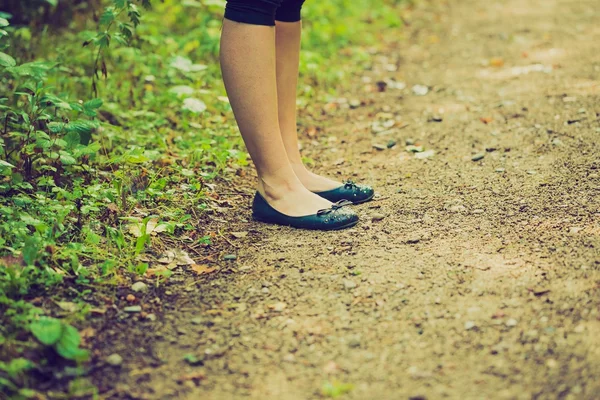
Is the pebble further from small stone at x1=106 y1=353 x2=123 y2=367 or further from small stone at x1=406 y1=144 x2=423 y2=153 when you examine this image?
small stone at x1=106 y1=353 x2=123 y2=367

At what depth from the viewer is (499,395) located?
141 cm

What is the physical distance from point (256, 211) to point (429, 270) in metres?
0.70

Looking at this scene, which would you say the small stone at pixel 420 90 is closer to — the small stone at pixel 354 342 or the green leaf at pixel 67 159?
the green leaf at pixel 67 159

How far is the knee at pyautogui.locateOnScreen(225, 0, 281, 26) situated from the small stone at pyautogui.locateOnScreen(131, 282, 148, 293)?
0.87 meters

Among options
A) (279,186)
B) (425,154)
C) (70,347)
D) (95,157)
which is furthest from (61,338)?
(425,154)

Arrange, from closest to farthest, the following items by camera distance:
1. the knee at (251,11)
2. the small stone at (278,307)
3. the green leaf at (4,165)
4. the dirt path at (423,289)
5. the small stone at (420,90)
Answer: the dirt path at (423,289) < the small stone at (278,307) < the knee at (251,11) < the green leaf at (4,165) < the small stone at (420,90)

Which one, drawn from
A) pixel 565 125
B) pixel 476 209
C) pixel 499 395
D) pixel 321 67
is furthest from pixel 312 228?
pixel 321 67

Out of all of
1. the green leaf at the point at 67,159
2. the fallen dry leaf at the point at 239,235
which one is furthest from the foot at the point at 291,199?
the green leaf at the point at 67,159

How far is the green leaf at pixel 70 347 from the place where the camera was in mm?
1542

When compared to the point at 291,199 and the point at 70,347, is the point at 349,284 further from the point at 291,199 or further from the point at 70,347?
the point at 70,347

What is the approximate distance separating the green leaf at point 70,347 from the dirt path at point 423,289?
0.29 feet

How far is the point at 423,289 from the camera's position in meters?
1.85

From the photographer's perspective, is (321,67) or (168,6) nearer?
(321,67)

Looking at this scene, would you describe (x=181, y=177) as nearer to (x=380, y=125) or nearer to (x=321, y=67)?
(x=380, y=125)
